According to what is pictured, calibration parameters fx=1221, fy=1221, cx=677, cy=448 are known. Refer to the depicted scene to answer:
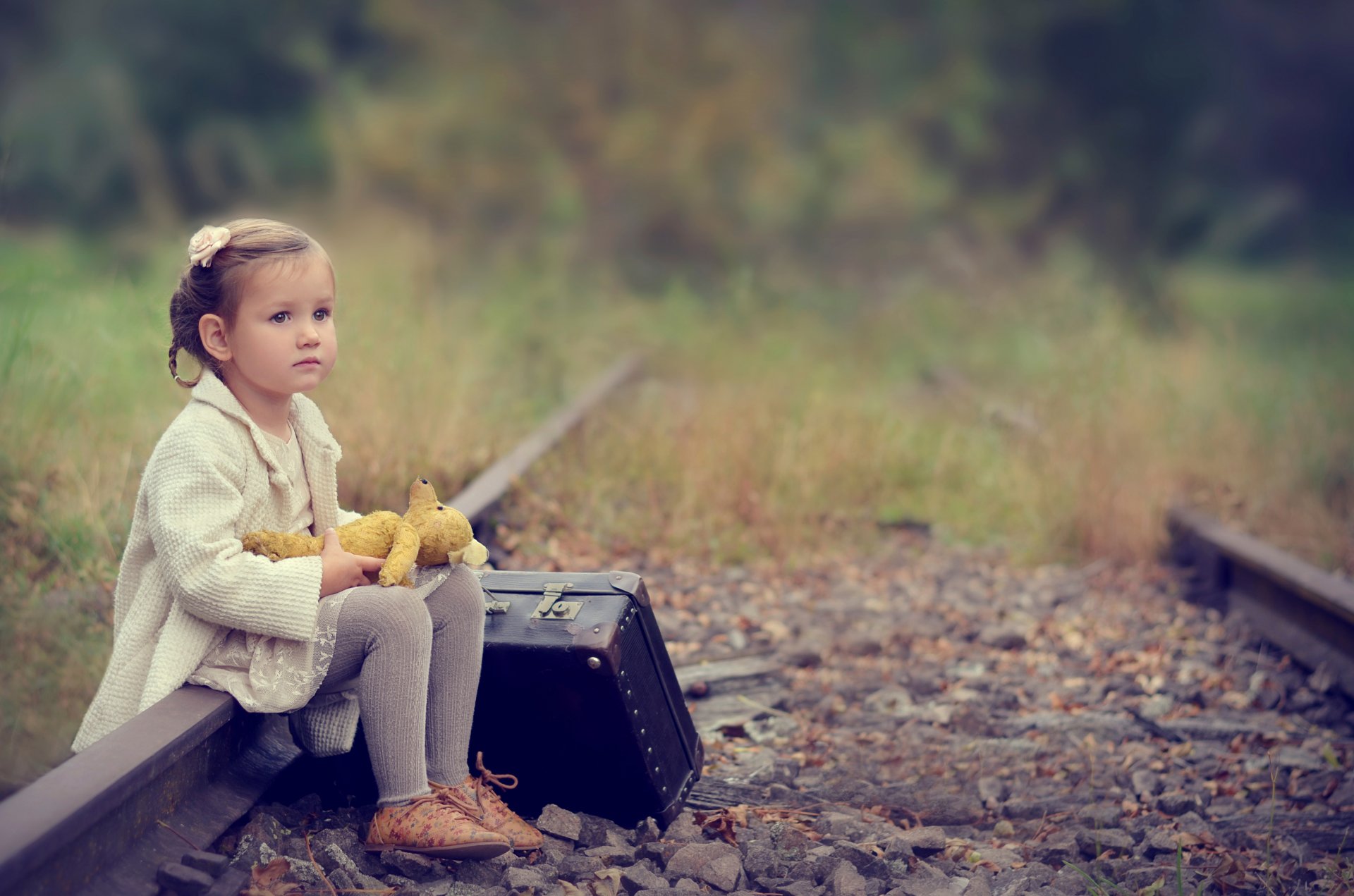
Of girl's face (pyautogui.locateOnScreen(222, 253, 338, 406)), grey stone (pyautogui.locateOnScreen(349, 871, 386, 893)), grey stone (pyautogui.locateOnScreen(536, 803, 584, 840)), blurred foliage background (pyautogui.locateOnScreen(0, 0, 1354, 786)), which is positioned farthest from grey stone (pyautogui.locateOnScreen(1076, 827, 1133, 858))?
blurred foliage background (pyautogui.locateOnScreen(0, 0, 1354, 786))

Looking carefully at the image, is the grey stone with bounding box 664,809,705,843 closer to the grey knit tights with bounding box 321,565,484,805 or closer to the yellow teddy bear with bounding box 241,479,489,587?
the grey knit tights with bounding box 321,565,484,805

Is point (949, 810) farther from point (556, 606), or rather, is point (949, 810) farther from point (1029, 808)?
point (556, 606)

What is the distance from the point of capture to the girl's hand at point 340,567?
228 cm

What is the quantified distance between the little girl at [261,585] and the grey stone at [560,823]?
0.23m

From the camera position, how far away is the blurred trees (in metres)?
18.6

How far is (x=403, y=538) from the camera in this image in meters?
2.29

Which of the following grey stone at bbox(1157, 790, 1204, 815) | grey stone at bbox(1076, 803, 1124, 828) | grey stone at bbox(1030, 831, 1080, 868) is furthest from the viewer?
grey stone at bbox(1157, 790, 1204, 815)

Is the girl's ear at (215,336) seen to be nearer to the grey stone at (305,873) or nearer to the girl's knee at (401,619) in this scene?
the girl's knee at (401,619)

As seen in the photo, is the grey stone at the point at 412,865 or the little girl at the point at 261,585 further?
the grey stone at the point at 412,865

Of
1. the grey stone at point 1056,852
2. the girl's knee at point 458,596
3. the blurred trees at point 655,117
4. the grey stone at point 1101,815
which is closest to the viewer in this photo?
the girl's knee at point 458,596

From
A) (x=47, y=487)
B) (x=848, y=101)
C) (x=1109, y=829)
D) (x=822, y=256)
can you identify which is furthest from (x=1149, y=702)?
(x=848, y=101)

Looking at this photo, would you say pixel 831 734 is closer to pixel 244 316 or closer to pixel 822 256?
pixel 244 316

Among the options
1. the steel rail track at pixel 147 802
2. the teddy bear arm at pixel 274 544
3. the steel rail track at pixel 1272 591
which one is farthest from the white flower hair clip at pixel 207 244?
the steel rail track at pixel 1272 591

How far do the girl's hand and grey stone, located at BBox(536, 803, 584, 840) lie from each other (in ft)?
2.27
